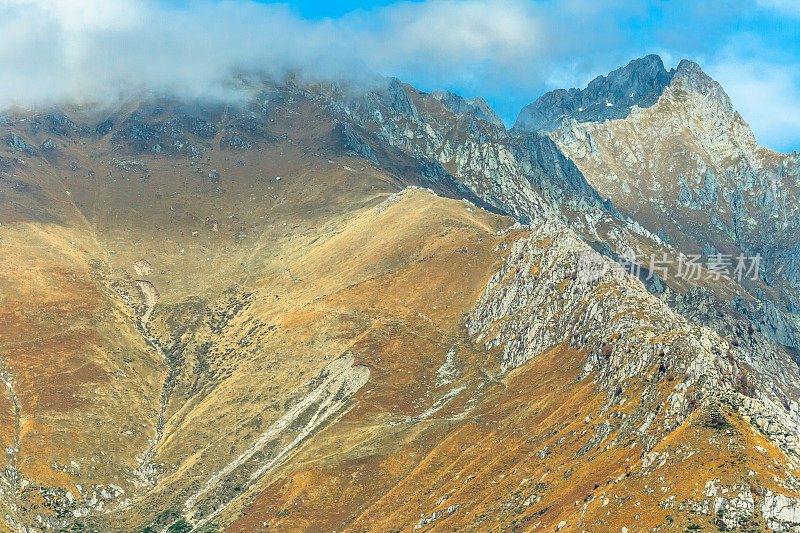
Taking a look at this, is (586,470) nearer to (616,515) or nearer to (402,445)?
(616,515)

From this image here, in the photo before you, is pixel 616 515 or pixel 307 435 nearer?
pixel 616 515

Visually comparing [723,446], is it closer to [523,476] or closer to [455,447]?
[523,476]

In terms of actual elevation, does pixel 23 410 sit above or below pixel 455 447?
below

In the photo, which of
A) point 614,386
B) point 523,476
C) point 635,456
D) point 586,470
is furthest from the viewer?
point 614,386

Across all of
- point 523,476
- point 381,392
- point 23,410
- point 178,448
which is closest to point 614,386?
point 523,476

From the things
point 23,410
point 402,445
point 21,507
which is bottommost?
point 21,507

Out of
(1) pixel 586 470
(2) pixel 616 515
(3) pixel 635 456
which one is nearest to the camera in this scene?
(2) pixel 616 515

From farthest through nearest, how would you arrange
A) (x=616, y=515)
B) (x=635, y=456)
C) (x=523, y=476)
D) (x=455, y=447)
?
1. (x=455, y=447)
2. (x=523, y=476)
3. (x=635, y=456)
4. (x=616, y=515)

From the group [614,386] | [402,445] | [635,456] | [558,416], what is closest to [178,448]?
[402,445]

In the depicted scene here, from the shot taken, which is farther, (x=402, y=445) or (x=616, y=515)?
(x=402, y=445)
